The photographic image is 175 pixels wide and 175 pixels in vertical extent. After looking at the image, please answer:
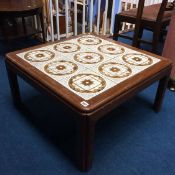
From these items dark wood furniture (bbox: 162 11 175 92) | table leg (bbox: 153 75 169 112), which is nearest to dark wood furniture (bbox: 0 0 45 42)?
dark wood furniture (bbox: 162 11 175 92)

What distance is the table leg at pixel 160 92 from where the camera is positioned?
57.2 inches

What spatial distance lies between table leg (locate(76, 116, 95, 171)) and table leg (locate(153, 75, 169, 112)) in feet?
2.38

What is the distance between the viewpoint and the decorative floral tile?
3.65 ft

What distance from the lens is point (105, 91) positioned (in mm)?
1051

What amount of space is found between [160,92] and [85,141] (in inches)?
30.8

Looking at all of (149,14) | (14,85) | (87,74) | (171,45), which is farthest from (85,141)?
(149,14)

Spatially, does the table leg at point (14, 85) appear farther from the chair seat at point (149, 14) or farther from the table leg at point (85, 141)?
the chair seat at point (149, 14)

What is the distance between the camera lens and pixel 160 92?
60.2 inches

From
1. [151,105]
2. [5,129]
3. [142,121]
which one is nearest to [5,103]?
[5,129]

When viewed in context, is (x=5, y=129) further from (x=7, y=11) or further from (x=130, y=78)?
(x=7, y=11)

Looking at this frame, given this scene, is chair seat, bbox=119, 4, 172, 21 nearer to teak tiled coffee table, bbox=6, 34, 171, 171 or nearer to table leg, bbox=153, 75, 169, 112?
teak tiled coffee table, bbox=6, 34, 171, 171

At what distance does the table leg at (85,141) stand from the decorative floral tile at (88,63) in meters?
0.12

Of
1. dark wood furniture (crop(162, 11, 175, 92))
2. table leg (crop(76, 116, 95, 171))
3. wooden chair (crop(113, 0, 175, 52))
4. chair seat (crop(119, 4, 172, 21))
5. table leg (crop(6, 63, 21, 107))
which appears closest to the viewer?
table leg (crop(76, 116, 95, 171))

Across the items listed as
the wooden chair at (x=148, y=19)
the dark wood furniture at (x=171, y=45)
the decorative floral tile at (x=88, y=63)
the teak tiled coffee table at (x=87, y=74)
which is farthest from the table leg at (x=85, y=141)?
the wooden chair at (x=148, y=19)
